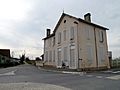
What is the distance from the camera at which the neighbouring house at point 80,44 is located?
24344mm

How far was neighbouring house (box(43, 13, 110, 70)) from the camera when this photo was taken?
24344mm

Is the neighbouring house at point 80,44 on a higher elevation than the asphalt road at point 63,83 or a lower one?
higher

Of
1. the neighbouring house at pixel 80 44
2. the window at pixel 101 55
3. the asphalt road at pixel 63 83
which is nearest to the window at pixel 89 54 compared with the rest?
the neighbouring house at pixel 80 44

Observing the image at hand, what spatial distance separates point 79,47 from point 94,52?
9.81 feet

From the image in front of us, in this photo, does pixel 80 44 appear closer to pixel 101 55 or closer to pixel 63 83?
pixel 101 55

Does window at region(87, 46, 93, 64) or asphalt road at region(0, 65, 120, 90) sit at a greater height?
window at region(87, 46, 93, 64)

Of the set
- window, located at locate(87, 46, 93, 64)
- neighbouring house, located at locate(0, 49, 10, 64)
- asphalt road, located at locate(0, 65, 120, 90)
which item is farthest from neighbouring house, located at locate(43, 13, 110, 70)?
neighbouring house, located at locate(0, 49, 10, 64)

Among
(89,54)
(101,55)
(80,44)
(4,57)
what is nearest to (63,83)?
(80,44)

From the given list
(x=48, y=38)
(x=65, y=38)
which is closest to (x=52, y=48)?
(x=48, y=38)

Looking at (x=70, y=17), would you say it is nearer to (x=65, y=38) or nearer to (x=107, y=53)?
(x=65, y=38)

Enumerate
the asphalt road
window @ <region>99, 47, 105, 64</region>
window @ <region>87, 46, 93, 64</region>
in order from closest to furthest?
the asphalt road
window @ <region>87, 46, 93, 64</region>
window @ <region>99, 47, 105, 64</region>

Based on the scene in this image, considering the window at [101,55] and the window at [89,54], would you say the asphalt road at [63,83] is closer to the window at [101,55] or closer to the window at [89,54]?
the window at [89,54]

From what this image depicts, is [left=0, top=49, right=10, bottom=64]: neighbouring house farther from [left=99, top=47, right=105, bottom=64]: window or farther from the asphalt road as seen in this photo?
the asphalt road

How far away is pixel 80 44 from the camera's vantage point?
24344 mm
